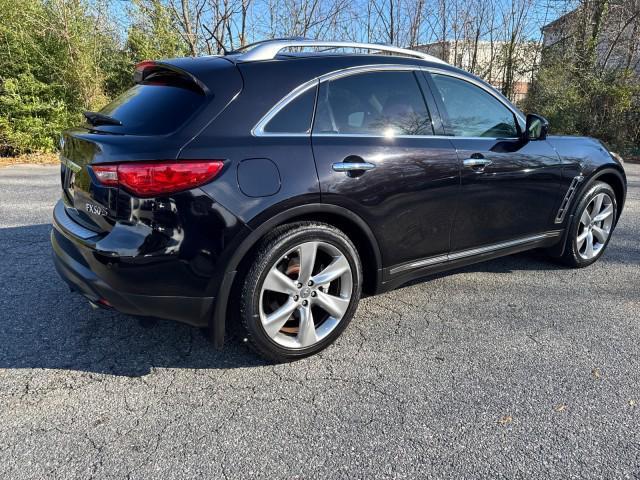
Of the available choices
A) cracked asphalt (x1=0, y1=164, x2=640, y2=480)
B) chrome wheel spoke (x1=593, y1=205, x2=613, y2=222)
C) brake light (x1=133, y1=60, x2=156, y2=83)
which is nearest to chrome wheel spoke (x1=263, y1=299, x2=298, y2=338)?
cracked asphalt (x1=0, y1=164, x2=640, y2=480)

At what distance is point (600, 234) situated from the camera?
427cm

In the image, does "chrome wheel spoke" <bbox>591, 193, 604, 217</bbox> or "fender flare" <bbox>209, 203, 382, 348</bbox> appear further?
"chrome wheel spoke" <bbox>591, 193, 604, 217</bbox>

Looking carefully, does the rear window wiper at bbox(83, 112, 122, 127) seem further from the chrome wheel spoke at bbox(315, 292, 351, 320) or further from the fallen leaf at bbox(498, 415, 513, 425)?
the fallen leaf at bbox(498, 415, 513, 425)

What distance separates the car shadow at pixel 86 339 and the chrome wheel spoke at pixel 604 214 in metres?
3.40

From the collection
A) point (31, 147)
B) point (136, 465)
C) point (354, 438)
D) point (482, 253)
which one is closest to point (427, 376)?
point (354, 438)

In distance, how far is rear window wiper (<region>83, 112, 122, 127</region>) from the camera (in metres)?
2.50

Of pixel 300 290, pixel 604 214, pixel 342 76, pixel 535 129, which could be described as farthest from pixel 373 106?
pixel 604 214

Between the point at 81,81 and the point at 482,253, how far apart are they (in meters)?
11.5

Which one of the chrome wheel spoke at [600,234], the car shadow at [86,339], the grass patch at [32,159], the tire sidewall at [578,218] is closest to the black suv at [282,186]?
the car shadow at [86,339]

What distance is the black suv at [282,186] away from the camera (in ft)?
7.17

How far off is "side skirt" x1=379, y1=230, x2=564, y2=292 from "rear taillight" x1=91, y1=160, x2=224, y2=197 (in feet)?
4.41

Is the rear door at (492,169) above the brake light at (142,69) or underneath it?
underneath

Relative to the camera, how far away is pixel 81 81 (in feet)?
37.4

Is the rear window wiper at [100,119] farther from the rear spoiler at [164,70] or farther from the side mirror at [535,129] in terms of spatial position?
the side mirror at [535,129]
